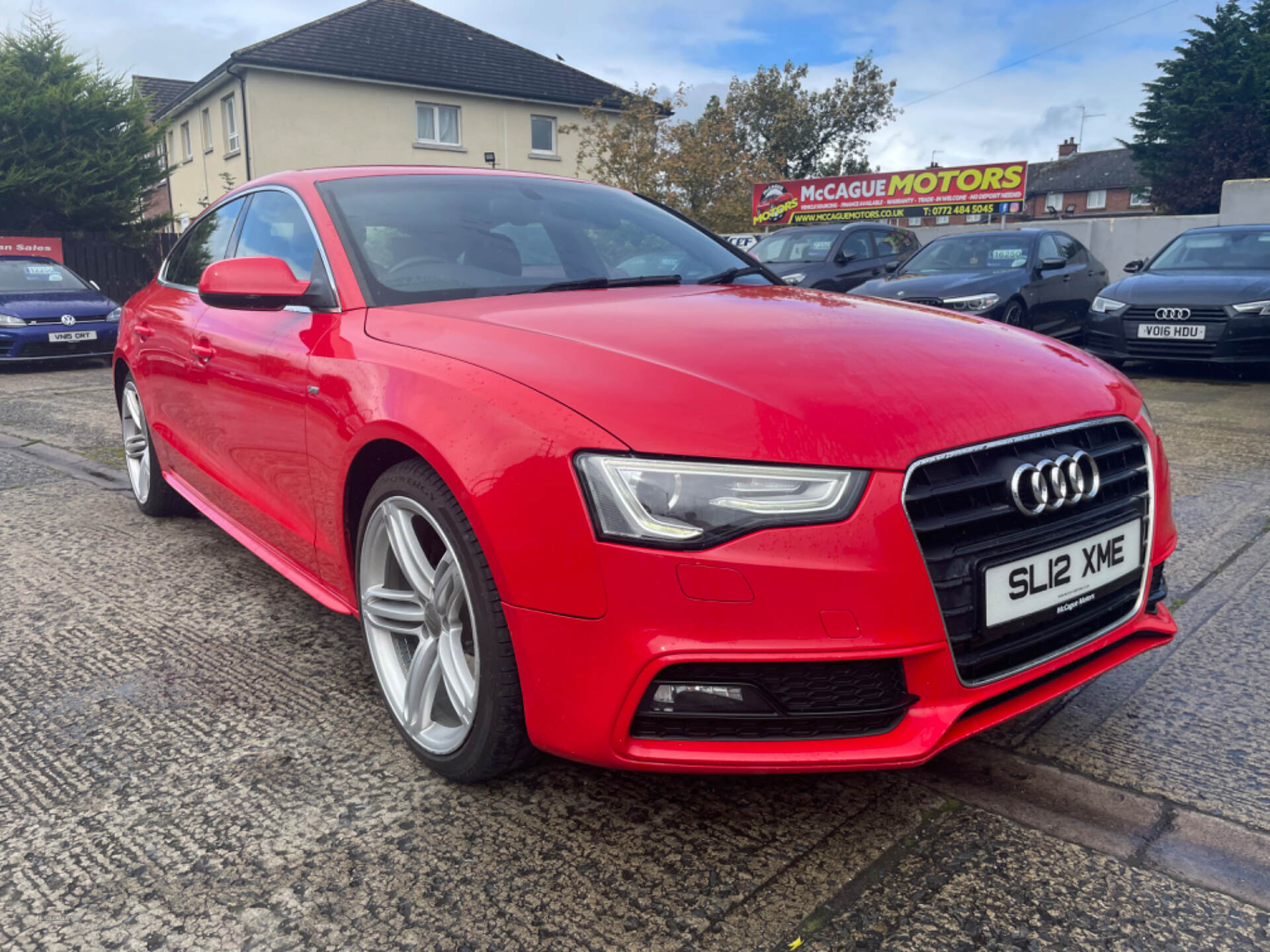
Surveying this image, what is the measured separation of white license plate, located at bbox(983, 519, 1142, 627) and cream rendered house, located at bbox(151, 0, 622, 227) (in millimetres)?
27108

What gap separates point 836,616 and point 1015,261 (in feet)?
30.5

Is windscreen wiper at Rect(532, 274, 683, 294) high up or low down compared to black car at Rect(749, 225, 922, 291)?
down

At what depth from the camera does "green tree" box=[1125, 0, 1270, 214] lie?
41250 millimetres

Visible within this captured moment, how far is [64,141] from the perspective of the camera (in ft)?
64.1

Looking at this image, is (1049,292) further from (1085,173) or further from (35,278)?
(1085,173)

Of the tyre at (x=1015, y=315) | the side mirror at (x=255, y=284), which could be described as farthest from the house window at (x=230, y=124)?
the side mirror at (x=255, y=284)

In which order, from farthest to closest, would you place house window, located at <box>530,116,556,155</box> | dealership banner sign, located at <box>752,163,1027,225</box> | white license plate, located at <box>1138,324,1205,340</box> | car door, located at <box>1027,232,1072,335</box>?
house window, located at <box>530,116,556,155</box> < dealership banner sign, located at <box>752,163,1027,225</box> < car door, located at <box>1027,232,1072,335</box> < white license plate, located at <box>1138,324,1205,340</box>

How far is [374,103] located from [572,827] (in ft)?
98.2

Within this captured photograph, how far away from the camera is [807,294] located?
2943mm

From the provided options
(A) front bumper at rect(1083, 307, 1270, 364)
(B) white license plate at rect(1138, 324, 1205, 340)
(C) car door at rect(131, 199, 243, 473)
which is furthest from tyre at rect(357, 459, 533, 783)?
(B) white license plate at rect(1138, 324, 1205, 340)

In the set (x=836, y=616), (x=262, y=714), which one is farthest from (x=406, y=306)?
(x=836, y=616)

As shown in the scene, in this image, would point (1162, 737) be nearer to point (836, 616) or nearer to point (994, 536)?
point (994, 536)

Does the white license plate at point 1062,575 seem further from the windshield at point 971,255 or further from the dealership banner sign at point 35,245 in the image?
the dealership banner sign at point 35,245

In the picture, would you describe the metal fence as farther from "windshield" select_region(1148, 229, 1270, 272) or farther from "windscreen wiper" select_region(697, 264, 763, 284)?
"windscreen wiper" select_region(697, 264, 763, 284)
